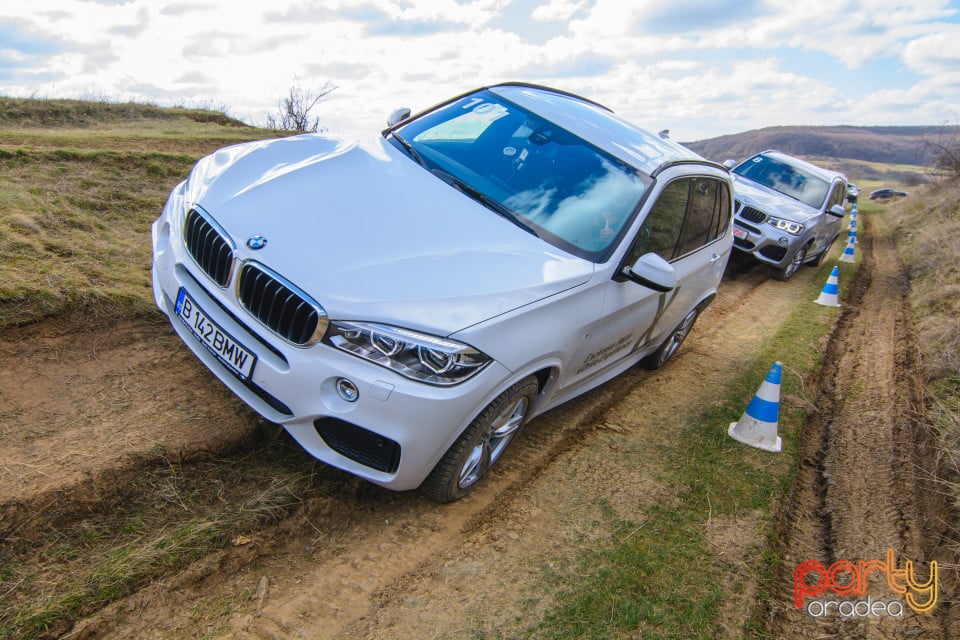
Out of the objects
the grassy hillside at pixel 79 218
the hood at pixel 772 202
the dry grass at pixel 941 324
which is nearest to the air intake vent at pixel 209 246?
the grassy hillside at pixel 79 218

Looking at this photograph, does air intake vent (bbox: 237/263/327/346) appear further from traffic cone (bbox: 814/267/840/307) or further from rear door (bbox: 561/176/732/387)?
traffic cone (bbox: 814/267/840/307)

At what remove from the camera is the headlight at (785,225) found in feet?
33.6

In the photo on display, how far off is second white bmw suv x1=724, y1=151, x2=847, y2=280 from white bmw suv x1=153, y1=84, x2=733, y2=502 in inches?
253

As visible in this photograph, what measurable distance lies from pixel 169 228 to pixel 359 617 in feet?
7.50

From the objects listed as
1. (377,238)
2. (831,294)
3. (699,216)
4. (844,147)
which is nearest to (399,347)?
(377,238)

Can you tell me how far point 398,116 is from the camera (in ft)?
15.8

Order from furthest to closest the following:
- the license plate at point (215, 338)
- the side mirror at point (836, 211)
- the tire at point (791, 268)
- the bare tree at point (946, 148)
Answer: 1. the bare tree at point (946, 148)
2. the side mirror at point (836, 211)
3. the tire at point (791, 268)
4. the license plate at point (215, 338)

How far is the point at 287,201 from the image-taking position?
330 cm

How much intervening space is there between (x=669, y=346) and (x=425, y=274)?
3337 mm

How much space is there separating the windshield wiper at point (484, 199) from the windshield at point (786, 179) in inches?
356

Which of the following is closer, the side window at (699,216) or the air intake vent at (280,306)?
the air intake vent at (280,306)

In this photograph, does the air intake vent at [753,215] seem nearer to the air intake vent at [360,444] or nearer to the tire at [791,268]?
the tire at [791,268]

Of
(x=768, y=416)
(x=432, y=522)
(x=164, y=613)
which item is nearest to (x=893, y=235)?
(x=768, y=416)

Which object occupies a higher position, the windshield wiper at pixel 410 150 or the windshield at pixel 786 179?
the windshield wiper at pixel 410 150
